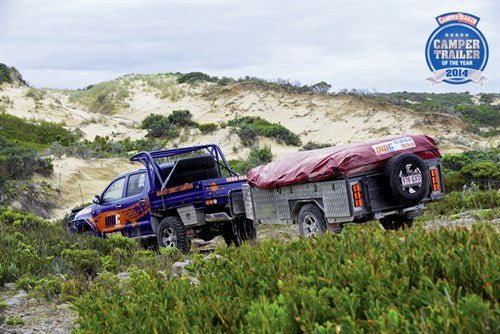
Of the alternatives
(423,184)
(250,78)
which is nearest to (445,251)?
(423,184)

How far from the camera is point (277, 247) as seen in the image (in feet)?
17.3

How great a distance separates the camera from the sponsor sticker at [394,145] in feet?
31.7

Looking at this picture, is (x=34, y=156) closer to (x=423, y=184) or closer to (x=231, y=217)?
(x=231, y=217)

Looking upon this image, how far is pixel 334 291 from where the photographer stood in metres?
3.55

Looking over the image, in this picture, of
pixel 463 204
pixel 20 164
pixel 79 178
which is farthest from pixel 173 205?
pixel 79 178

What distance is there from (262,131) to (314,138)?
17.6ft

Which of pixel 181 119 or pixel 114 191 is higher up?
pixel 181 119

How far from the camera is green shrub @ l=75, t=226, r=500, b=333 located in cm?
319

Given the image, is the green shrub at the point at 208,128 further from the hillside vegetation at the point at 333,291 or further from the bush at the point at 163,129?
the hillside vegetation at the point at 333,291

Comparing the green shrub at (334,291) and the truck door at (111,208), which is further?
the truck door at (111,208)

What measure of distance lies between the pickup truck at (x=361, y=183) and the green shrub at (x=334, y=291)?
3992 millimetres

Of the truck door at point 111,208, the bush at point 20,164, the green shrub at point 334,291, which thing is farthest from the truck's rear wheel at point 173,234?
the bush at point 20,164

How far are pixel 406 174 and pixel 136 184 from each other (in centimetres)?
604

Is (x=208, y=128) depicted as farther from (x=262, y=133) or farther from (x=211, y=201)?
(x=211, y=201)
